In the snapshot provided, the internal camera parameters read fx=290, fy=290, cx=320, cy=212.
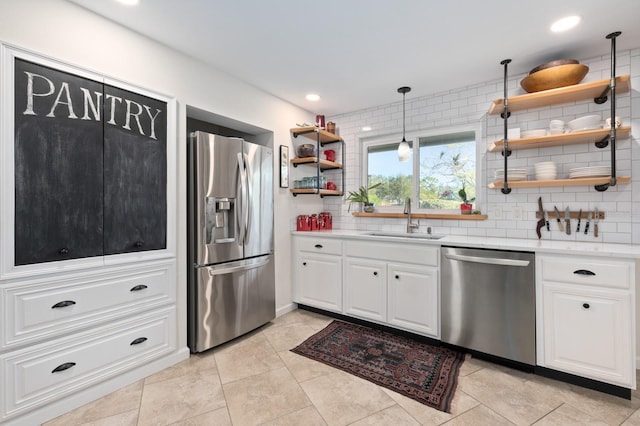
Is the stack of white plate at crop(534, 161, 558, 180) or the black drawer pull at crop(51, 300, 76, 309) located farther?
the stack of white plate at crop(534, 161, 558, 180)

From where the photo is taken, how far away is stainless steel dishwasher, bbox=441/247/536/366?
6.93 feet

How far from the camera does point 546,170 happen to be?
95.5 inches

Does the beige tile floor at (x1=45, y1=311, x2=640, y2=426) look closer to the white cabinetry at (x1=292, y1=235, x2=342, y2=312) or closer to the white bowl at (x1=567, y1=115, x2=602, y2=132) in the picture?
the white cabinetry at (x1=292, y1=235, x2=342, y2=312)

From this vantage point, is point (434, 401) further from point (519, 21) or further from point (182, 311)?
point (519, 21)

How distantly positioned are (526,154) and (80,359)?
377 cm

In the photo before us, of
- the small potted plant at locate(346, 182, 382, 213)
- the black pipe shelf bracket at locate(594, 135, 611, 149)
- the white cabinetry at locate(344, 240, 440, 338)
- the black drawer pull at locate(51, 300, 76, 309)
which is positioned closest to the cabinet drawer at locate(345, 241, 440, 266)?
the white cabinetry at locate(344, 240, 440, 338)

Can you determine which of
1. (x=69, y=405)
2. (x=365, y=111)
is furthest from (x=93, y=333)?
(x=365, y=111)

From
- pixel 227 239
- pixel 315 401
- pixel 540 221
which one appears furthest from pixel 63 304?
pixel 540 221

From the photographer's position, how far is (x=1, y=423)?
152cm

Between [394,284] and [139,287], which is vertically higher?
[139,287]

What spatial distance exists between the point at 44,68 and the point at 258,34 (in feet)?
4.28

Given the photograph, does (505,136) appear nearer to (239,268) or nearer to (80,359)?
(239,268)

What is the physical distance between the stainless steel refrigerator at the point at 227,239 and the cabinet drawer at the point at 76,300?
1.01 ft

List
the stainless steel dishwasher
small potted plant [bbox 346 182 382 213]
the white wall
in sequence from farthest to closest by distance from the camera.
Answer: small potted plant [bbox 346 182 382 213] < the stainless steel dishwasher < the white wall
